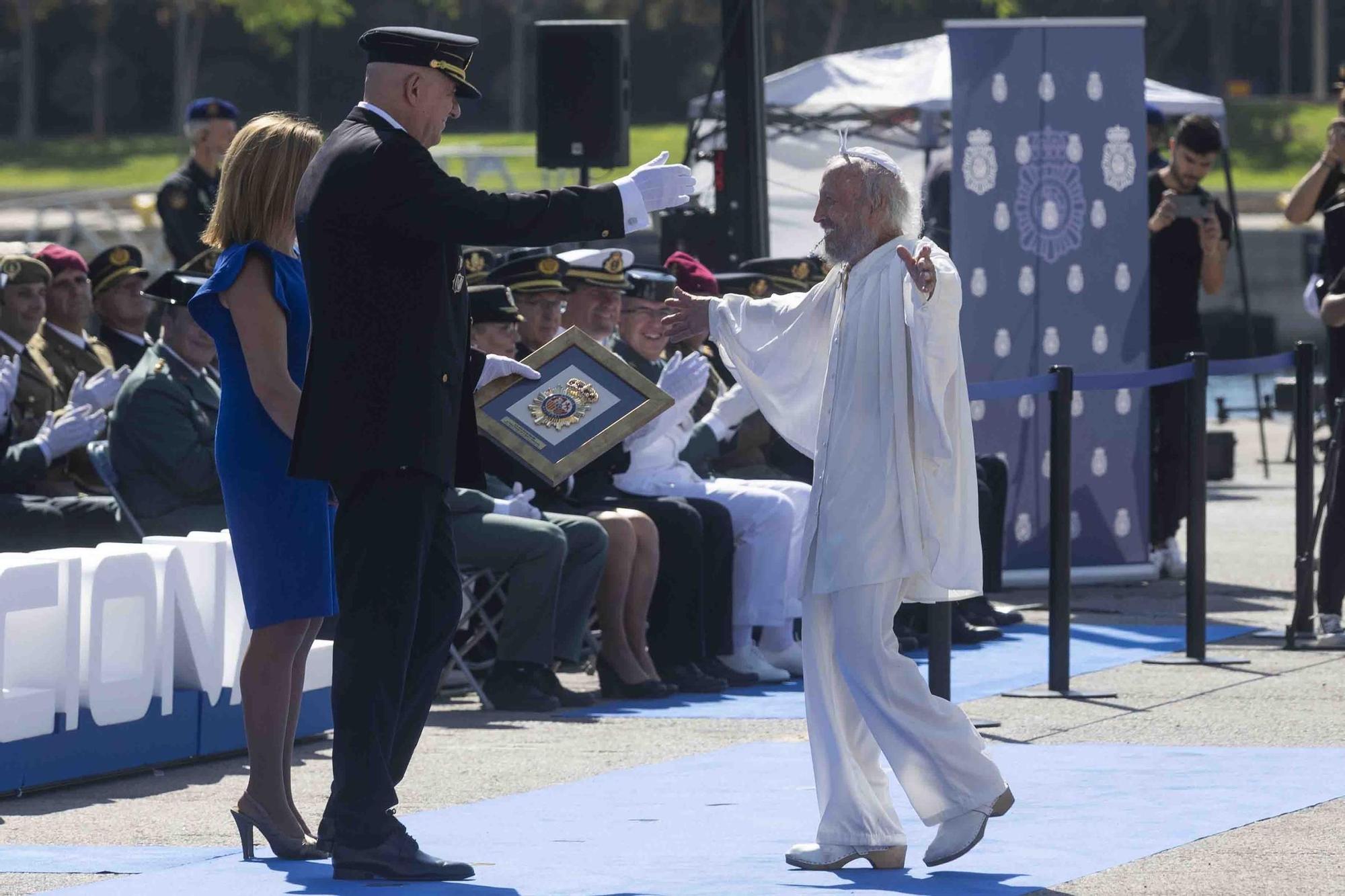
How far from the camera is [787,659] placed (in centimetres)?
954

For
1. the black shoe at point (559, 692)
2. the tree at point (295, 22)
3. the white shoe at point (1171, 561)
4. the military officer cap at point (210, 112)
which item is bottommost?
the white shoe at point (1171, 561)

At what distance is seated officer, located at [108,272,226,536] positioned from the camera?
816 centimetres

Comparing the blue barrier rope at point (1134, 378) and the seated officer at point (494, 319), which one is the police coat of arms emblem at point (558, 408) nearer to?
the seated officer at point (494, 319)

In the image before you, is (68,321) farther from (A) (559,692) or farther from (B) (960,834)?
(B) (960,834)

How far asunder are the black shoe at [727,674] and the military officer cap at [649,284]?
147cm

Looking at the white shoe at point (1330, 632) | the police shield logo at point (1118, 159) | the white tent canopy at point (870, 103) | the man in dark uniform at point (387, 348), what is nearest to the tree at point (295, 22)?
the white tent canopy at point (870, 103)

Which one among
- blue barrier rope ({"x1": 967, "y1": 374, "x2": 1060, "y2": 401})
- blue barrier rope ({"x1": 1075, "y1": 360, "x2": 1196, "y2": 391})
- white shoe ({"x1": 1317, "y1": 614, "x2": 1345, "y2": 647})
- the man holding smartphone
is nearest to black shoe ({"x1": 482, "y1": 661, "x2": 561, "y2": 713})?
blue barrier rope ({"x1": 967, "y1": 374, "x2": 1060, "y2": 401})

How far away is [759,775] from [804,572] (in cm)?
144

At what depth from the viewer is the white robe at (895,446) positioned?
568 cm

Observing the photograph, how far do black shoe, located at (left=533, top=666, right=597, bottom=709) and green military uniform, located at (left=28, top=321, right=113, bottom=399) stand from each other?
6.92 ft

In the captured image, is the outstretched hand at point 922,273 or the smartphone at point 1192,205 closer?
the outstretched hand at point 922,273

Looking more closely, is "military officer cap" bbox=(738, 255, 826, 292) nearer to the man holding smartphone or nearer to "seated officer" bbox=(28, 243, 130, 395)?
the man holding smartphone

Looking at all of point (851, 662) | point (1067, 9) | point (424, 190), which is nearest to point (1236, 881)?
point (851, 662)

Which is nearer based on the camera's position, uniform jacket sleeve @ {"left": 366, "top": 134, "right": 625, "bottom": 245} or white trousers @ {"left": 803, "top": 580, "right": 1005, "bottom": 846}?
uniform jacket sleeve @ {"left": 366, "top": 134, "right": 625, "bottom": 245}
